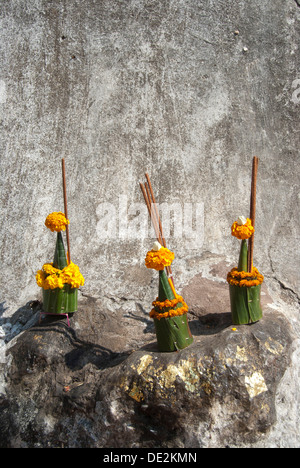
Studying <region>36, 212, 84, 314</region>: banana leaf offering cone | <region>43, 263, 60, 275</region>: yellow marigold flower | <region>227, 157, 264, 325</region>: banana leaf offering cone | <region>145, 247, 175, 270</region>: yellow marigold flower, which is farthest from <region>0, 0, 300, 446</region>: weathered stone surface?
<region>145, 247, 175, 270</region>: yellow marigold flower

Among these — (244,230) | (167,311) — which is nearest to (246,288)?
(244,230)

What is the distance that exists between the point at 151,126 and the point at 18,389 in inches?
116

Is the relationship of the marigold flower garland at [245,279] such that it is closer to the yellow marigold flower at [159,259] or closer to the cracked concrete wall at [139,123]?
the yellow marigold flower at [159,259]

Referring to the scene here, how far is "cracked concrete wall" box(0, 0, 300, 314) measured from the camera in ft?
15.9

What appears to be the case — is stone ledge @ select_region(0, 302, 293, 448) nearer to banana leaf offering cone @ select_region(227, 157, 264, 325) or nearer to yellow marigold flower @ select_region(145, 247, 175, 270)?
banana leaf offering cone @ select_region(227, 157, 264, 325)

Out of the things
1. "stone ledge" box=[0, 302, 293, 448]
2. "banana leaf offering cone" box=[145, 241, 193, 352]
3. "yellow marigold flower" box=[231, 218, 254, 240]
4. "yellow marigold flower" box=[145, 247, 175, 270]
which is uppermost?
"yellow marigold flower" box=[231, 218, 254, 240]

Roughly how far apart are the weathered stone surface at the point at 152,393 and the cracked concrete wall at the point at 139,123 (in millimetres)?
1192

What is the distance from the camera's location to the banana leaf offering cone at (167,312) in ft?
10.7

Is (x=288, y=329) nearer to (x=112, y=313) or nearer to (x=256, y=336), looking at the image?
(x=256, y=336)

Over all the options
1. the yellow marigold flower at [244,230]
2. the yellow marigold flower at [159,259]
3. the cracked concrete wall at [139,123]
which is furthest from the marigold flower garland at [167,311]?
the cracked concrete wall at [139,123]

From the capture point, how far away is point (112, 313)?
4.26 meters

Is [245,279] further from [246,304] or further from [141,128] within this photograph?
[141,128]

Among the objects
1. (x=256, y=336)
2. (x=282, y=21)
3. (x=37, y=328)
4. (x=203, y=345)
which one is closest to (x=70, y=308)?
(x=37, y=328)

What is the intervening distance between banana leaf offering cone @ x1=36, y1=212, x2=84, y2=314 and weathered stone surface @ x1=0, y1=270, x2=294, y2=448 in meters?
0.30
